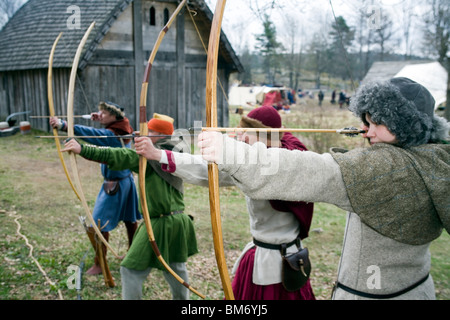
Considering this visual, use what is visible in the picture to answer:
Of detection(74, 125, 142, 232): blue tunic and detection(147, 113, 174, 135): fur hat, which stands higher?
detection(147, 113, 174, 135): fur hat

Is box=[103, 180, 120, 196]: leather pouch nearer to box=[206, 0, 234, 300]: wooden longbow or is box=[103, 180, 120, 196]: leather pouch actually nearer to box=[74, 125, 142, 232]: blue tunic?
box=[74, 125, 142, 232]: blue tunic

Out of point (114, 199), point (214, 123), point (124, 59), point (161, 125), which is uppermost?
point (124, 59)

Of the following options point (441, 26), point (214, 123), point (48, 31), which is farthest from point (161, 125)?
point (48, 31)

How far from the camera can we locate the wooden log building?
345 inches

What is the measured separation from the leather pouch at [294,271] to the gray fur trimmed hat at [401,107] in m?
0.98

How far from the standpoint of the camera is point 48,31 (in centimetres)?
1098

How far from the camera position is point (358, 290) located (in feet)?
5.51

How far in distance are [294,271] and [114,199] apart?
207 centimetres

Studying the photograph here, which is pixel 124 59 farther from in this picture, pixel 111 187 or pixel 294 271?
pixel 294 271

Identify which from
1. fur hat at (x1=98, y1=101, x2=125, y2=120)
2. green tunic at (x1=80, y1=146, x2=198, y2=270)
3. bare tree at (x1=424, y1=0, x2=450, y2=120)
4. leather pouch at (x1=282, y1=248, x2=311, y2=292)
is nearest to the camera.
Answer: leather pouch at (x1=282, y1=248, x2=311, y2=292)


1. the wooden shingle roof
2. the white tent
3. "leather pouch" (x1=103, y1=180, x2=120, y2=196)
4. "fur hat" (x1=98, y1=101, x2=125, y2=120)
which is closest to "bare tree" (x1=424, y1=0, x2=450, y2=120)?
the white tent

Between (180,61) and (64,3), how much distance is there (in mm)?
4405

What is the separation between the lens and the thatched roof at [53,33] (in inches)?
324

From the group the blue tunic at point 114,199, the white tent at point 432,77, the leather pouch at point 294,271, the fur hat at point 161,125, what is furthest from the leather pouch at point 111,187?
the white tent at point 432,77
